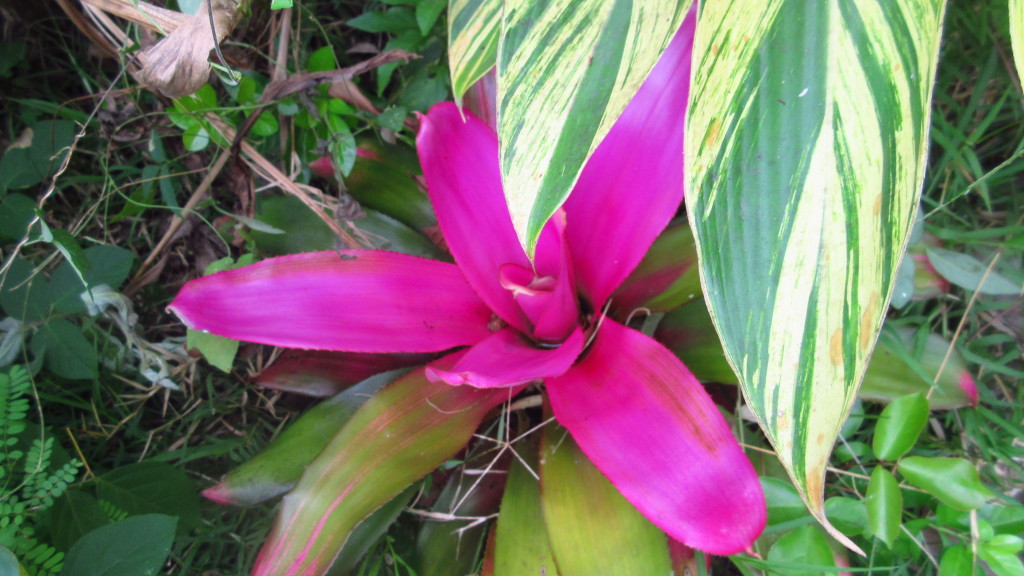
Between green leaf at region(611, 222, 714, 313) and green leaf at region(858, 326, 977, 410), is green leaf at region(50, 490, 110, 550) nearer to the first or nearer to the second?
green leaf at region(611, 222, 714, 313)

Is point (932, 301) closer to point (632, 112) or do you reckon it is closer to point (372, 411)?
point (632, 112)

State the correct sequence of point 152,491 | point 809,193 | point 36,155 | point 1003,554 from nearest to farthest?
point 809,193 < point 1003,554 < point 152,491 < point 36,155

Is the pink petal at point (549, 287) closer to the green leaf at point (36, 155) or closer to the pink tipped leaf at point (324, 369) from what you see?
the pink tipped leaf at point (324, 369)

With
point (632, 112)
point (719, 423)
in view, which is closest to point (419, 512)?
point (719, 423)

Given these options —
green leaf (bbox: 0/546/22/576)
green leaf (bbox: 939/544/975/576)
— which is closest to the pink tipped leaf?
green leaf (bbox: 0/546/22/576)

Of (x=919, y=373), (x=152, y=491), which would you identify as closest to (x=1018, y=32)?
(x=919, y=373)

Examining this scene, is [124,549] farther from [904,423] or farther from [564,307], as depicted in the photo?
[904,423]

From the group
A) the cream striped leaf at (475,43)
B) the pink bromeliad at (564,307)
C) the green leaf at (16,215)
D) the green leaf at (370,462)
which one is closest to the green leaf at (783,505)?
the pink bromeliad at (564,307)
